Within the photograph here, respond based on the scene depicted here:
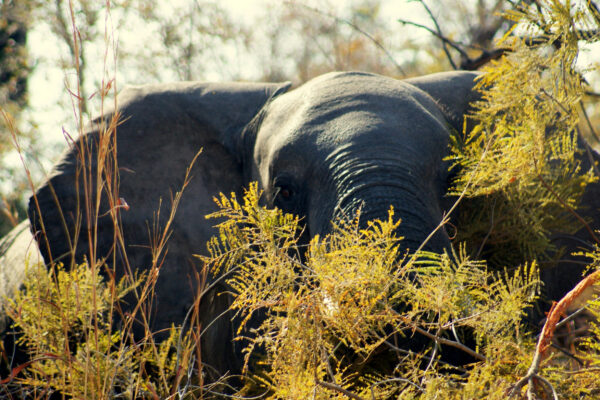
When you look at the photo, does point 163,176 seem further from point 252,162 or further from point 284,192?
point 284,192

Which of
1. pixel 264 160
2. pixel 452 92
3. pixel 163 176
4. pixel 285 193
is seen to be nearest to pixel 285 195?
pixel 285 193

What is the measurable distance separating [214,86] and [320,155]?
1.13 metres

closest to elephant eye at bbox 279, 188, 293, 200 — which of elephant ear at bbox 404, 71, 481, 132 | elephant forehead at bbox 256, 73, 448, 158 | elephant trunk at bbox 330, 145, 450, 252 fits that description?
elephant forehead at bbox 256, 73, 448, 158

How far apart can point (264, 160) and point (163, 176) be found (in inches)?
22.3

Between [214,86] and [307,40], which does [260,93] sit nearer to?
[214,86]

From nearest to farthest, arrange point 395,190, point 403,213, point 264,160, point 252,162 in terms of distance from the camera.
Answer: point 403,213
point 395,190
point 264,160
point 252,162

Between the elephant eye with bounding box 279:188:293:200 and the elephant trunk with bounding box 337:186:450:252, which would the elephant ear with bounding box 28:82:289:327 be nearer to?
the elephant eye with bounding box 279:188:293:200

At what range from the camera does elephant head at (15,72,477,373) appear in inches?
97.6

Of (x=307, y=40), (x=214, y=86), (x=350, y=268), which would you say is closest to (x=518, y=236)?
(x=350, y=268)

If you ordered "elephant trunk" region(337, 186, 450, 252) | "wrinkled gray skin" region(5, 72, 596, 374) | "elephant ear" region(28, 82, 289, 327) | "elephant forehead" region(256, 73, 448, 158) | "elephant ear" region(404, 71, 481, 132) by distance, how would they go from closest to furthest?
"elephant trunk" region(337, 186, 450, 252)
"wrinkled gray skin" region(5, 72, 596, 374)
"elephant forehead" region(256, 73, 448, 158)
"elephant ear" region(28, 82, 289, 327)
"elephant ear" region(404, 71, 481, 132)

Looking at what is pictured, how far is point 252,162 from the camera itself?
3291mm

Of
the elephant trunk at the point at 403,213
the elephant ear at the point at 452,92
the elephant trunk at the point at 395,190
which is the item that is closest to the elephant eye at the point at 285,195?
the elephant trunk at the point at 395,190

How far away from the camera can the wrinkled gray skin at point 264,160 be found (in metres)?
2.47

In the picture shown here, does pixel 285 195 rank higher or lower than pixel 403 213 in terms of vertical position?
lower
